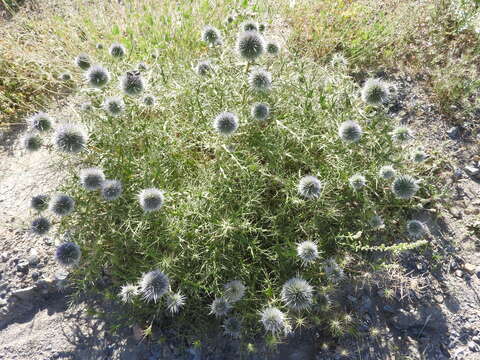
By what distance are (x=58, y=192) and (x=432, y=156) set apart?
3692 mm

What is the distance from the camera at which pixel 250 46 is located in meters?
2.96

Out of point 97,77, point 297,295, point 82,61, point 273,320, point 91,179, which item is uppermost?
point 82,61

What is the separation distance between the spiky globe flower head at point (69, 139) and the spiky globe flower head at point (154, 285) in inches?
45.9

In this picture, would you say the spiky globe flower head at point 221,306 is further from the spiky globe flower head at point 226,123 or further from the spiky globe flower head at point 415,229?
the spiky globe flower head at point 415,229

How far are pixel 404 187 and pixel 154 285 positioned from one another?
2.14m

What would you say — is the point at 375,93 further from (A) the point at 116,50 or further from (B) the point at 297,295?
(A) the point at 116,50

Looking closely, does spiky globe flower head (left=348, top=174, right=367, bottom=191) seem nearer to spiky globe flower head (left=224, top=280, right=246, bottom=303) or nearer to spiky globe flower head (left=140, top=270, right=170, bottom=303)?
spiky globe flower head (left=224, top=280, right=246, bottom=303)

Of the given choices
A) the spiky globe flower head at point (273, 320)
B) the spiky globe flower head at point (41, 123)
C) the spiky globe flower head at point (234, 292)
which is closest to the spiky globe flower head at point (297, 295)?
the spiky globe flower head at point (273, 320)

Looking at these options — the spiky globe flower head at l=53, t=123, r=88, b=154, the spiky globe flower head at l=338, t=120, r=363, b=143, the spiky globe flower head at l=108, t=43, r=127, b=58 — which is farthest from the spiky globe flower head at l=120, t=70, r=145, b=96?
the spiky globe flower head at l=338, t=120, r=363, b=143

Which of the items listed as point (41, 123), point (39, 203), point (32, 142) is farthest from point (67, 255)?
point (41, 123)

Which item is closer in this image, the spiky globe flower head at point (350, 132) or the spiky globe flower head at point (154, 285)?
the spiky globe flower head at point (154, 285)

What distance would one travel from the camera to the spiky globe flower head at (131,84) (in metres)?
2.87

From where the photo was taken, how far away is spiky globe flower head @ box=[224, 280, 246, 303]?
2.54 metres

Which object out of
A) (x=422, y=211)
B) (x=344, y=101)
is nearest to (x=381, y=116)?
(x=344, y=101)
